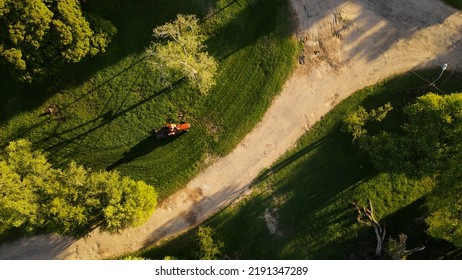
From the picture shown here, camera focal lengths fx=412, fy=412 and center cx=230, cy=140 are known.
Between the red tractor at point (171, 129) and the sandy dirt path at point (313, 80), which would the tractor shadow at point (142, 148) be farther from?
the sandy dirt path at point (313, 80)

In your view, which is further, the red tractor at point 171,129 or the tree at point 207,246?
the red tractor at point 171,129

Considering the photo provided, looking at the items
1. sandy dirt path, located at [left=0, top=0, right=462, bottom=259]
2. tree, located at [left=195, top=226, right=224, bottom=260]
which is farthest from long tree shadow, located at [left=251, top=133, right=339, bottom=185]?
tree, located at [left=195, top=226, right=224, bottom=260]

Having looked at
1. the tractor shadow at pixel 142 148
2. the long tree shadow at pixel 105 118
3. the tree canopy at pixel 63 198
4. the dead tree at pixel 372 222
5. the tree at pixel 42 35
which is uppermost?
the tree at pixel 42 35

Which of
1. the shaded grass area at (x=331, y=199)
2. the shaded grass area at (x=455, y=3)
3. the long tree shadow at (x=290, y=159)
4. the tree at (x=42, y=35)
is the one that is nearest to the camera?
the tree at (x=42, y=35)

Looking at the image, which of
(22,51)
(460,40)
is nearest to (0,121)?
(22,51)

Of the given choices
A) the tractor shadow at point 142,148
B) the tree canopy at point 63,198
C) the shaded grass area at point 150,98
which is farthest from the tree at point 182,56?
the tree canopy at point 63,198

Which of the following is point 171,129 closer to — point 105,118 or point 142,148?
point 142,148

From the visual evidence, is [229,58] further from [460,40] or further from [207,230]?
[460,40]
